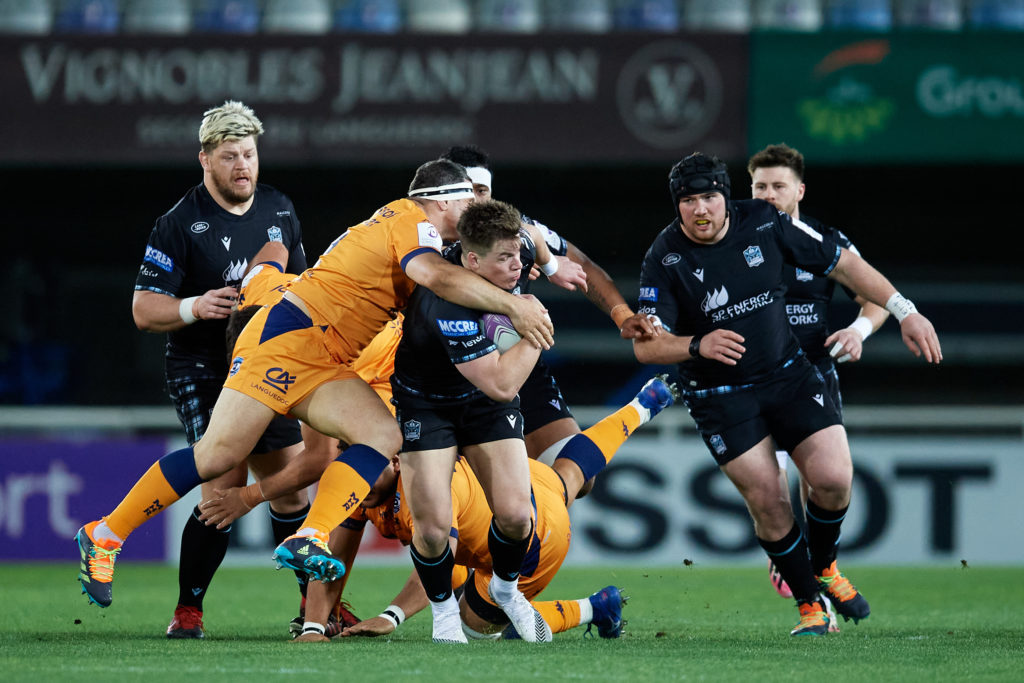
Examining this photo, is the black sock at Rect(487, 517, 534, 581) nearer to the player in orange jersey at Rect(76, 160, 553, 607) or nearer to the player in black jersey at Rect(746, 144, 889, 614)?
the player in orange jersey at Rect(76, 160, 553, 607)

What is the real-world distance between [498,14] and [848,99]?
295 centimetres

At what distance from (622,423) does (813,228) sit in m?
1.22

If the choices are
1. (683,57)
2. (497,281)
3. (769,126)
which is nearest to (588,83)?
(683,57)

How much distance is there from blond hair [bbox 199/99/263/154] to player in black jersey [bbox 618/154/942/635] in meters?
1.84

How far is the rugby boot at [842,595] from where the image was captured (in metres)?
6.16

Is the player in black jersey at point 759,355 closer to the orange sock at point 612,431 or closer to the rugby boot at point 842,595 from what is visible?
the rugby boot at point 842,595

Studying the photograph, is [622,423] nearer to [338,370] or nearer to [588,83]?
[338,370]

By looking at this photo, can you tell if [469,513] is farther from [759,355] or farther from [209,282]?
[209,282]

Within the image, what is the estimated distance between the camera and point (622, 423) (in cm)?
654

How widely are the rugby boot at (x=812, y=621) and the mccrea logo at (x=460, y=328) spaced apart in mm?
1909

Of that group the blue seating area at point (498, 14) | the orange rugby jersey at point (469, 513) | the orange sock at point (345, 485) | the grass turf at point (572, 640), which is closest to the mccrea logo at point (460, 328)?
the orange sock at point (345, 485)

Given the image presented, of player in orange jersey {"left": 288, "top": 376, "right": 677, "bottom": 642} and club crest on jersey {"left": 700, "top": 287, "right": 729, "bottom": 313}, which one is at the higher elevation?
club crest on jersey {"left": 700, "top": 287, "right": 729, "bottom": 313}

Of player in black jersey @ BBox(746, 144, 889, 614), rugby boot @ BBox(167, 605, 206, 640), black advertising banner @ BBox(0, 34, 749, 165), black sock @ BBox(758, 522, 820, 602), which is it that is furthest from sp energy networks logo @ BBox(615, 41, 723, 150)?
rugby boot @ BBox(167, 605, 206, 640)

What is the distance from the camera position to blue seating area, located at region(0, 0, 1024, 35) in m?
11.8
